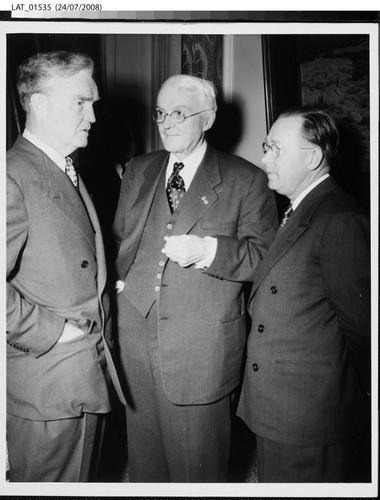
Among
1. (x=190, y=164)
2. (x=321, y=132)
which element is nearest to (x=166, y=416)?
(x=190, y=164)

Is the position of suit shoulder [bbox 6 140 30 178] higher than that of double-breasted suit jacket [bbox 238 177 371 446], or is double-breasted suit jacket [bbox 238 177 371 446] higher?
suit shoulder [bbox 6 140 30 178]

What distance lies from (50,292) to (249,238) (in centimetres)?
69

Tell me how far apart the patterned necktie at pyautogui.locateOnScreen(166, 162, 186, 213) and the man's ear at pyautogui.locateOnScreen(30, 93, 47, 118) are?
487mm

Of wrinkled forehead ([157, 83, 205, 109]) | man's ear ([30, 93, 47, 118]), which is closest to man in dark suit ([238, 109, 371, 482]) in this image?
wrinkled forehead ([157, 83, 205, 109])

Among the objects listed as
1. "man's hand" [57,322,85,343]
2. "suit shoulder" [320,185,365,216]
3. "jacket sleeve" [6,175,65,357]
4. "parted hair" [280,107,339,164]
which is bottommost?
"man's hand" [57,322,85,343]

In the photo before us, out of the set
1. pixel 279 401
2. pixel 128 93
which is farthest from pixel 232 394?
pixel 128 93

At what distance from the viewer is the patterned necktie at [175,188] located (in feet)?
5.77

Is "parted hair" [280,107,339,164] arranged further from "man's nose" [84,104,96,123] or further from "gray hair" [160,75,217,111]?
"man's nose" [84,104,96,123]

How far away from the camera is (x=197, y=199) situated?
5.63 ft

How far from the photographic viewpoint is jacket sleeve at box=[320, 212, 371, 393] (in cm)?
147

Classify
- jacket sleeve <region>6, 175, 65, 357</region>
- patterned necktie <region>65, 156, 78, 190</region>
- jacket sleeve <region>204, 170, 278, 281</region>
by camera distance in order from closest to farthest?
jacket sleeve <region>6, 175, 65, 357</region>, patterned necktie <region>65, 156, 78, 190</region>, jacket sleeve <region>204, 170, 278, 281</region>

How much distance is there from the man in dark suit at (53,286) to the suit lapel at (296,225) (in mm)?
541

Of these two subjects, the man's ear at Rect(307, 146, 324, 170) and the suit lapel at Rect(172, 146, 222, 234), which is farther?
the suit lapel at Rect(172, 146, 222, 234)

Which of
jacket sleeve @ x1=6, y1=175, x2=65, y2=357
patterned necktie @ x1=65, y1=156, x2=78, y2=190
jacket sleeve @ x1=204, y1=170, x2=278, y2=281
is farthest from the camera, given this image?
jacket sleeve @ x1=204, y1=170, x2=278, y2=281
